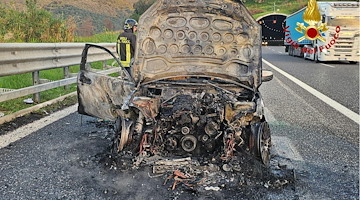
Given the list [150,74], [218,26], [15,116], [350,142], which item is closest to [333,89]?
[350,142]

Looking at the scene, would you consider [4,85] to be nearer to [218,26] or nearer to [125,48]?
[125,48]

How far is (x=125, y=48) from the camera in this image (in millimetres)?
7809

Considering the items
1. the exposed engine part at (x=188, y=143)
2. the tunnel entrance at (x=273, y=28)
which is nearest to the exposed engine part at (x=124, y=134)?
the exposed engine part at (x=188, y=143)

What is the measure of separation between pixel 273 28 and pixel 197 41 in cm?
5005

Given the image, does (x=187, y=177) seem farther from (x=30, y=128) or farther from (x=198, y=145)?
(x=30, y=128)

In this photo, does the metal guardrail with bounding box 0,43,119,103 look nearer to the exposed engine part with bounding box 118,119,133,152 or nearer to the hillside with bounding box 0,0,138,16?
the exposed engine part with bounding box 118,119,133,152

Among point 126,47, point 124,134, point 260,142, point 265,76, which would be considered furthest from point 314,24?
point 124,134

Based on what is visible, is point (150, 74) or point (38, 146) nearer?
point (38, 146)

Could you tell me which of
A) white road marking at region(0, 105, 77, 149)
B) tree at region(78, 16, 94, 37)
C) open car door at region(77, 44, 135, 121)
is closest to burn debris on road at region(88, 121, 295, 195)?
open car door at region(77, 44, 135, 121)

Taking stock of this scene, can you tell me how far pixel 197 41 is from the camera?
4.91m

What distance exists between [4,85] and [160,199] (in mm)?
5159

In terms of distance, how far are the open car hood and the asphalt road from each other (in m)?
1.11

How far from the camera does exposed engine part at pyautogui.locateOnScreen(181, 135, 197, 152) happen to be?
372cm

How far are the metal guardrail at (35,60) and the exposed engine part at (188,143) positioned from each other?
9.38 feet
